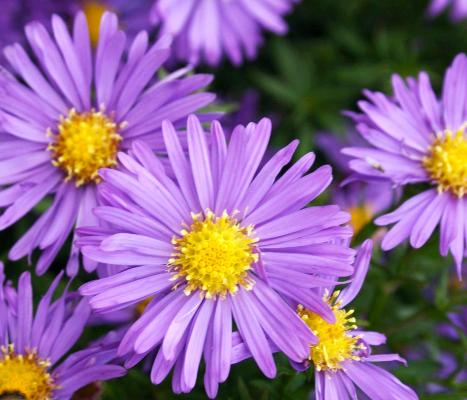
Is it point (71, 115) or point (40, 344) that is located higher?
point (71, 115)

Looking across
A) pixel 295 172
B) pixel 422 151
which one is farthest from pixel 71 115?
pixel 422 151

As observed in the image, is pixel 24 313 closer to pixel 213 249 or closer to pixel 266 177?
pixel 213 249

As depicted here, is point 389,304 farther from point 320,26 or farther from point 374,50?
point 320,26

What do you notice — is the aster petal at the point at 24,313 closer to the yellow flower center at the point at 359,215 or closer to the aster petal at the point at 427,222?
the aster petal at the point at 427,222

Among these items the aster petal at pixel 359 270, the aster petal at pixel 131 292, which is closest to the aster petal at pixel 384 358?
the aster petal at pixel 359 270

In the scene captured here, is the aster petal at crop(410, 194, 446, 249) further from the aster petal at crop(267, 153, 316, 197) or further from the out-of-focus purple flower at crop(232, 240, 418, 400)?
the aster petal at crop(267, 153, 316, 197)

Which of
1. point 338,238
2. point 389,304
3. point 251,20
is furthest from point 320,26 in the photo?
point 338,238

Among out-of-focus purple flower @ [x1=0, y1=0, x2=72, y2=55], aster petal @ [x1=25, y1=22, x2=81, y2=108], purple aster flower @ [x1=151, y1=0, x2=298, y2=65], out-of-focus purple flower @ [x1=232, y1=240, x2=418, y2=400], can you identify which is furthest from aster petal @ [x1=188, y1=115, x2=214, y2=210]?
out-of-focus purple flower @ [x1=0, y1=0, x2=72, y2=55]
